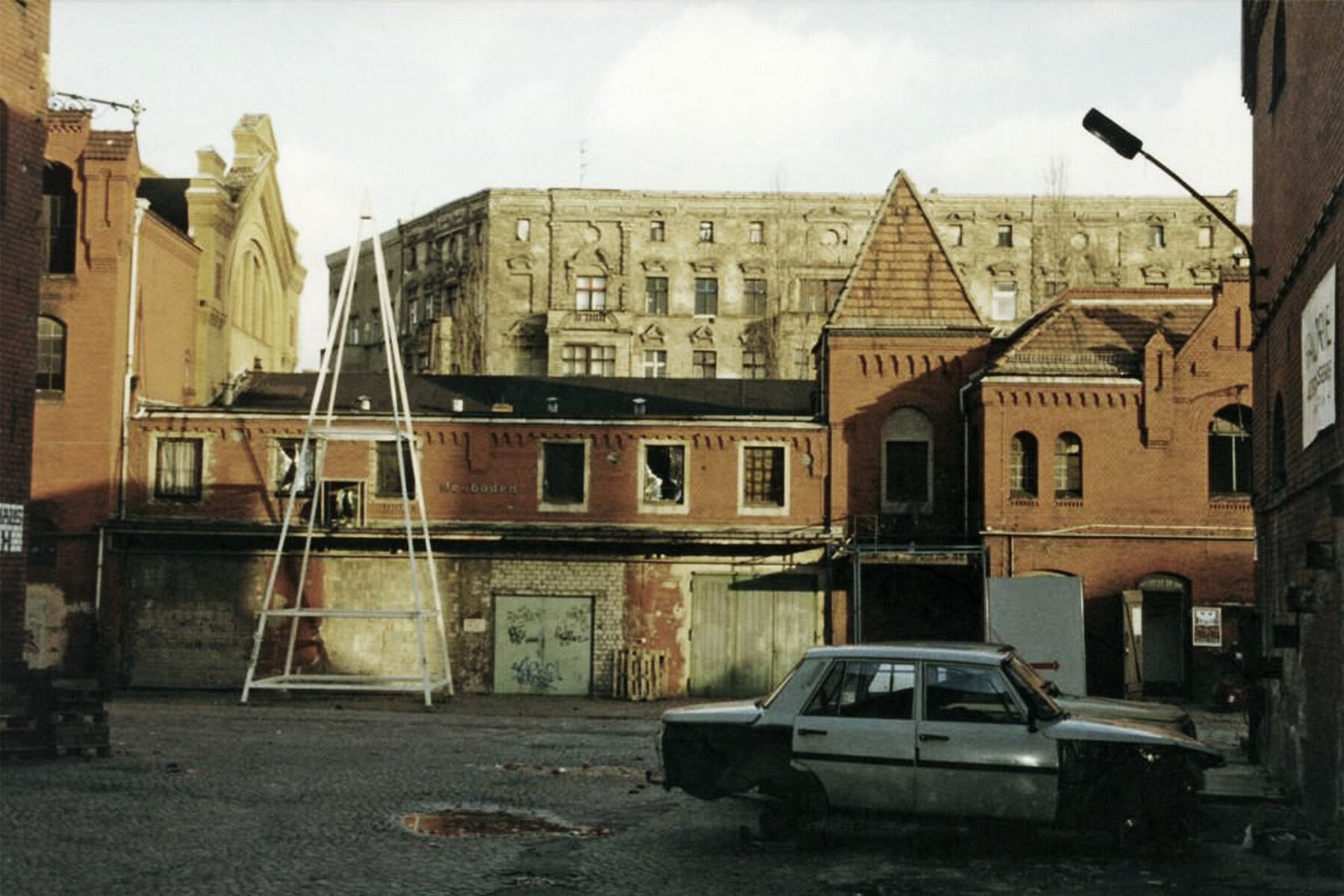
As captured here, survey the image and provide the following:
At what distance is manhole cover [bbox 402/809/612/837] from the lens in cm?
1295

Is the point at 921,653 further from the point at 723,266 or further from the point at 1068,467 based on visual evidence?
the point at 723,266

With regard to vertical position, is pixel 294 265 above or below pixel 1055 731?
above

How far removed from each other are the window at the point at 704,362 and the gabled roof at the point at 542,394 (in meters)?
27.9

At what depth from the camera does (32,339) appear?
18.8 metres

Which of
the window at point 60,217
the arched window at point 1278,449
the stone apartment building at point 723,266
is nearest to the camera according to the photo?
the arched window at point 1278,449

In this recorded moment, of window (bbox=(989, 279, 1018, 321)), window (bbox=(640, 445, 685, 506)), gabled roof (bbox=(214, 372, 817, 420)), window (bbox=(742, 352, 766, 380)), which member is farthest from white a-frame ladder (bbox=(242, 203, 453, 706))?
window (bbox=(989, 279, 1018, 321))

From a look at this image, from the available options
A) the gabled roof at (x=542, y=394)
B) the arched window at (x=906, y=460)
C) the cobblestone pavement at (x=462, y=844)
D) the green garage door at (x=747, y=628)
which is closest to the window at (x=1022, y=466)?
the arched window at (x=906, y=460)

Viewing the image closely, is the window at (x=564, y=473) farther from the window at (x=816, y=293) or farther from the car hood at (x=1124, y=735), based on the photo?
the window at (x=816, y=293)

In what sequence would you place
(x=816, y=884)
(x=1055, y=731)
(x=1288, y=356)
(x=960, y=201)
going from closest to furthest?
(x=816, y=884) < (x=1055, y=731) < (x=1288, y=356) < (x=960, y=201)

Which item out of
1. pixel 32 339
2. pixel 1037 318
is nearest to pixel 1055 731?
pixel 32 339

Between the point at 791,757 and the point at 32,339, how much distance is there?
39.1 feet

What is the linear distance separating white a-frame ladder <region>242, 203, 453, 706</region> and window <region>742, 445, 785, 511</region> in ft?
24.8

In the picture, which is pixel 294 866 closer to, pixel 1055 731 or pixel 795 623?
pixel 1055 731

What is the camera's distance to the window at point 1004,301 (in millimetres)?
72875
